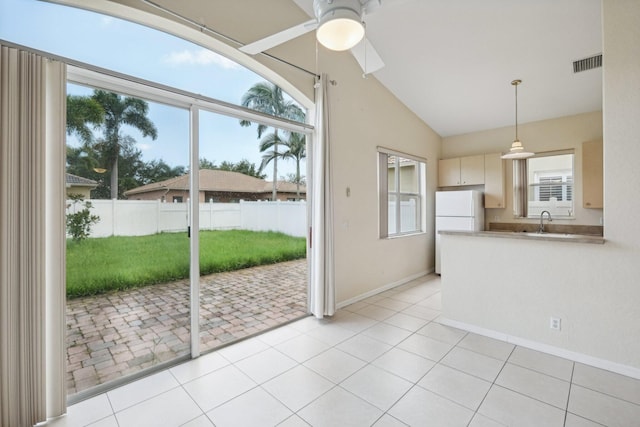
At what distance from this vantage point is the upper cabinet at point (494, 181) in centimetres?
505

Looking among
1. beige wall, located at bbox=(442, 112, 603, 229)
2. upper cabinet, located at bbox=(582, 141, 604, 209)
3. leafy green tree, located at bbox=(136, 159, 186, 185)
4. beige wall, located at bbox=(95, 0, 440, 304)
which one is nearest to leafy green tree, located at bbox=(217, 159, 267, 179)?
leafy green tree, located at bbox=(136, 159, 186, 185)

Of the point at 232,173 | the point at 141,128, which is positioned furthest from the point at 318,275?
the point at 141,128

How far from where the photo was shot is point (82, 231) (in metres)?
2.10

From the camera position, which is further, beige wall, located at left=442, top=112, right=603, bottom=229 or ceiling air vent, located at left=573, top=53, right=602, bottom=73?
beige wall, located at left=442, top=112, right=603, bottom=229

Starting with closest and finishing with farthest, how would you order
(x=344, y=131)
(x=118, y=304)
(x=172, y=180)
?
(x=118, y=304) < (x=172, y=180) < (x=344, y=131)

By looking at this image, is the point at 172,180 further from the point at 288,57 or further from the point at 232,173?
the point at 288,57

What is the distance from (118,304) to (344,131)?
3112mm

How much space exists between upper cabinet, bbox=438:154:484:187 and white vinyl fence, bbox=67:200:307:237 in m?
3.46

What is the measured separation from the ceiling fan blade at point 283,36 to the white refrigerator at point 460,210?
396cm

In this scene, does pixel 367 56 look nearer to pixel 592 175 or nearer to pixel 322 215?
pixel 322 215

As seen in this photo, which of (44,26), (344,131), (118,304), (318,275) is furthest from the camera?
(344,131)

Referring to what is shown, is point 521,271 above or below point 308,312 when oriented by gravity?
above

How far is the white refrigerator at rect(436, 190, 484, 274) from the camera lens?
16.3 feet

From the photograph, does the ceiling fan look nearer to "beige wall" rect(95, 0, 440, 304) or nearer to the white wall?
"beige wall" rect(95, 0, 440, 304)
